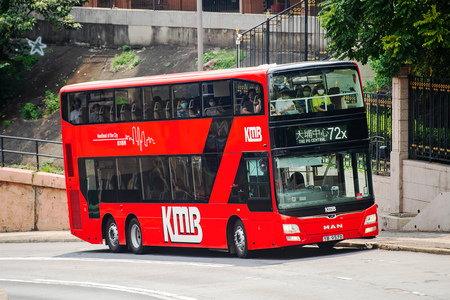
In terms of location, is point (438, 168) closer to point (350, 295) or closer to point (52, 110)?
point (350, 295)

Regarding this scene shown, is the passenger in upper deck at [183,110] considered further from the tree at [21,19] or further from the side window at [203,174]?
the tree at [21,19]

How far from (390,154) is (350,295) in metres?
10.7

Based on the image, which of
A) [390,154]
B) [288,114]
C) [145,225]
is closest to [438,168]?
[390,154]

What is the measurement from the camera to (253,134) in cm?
1736

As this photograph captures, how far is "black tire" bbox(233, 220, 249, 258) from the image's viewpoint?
17.8 m

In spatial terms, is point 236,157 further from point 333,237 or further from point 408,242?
point 408,242

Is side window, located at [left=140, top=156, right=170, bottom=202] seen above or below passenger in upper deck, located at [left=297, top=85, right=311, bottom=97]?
below

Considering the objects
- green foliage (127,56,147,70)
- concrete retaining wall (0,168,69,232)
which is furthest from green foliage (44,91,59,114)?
concrete retaining wall (0,168,69,232)

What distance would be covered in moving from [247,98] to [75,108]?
22.5ft

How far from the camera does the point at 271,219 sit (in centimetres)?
1695

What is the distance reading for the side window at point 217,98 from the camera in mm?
18062

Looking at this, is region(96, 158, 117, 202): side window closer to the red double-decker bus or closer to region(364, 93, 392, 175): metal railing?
the red double-decker bus

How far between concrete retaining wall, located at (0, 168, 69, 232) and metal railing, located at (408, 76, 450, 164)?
1353 cm

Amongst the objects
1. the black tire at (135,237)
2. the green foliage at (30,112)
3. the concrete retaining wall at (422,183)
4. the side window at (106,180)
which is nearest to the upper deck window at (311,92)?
the concrete retaining wall at (422,183)
